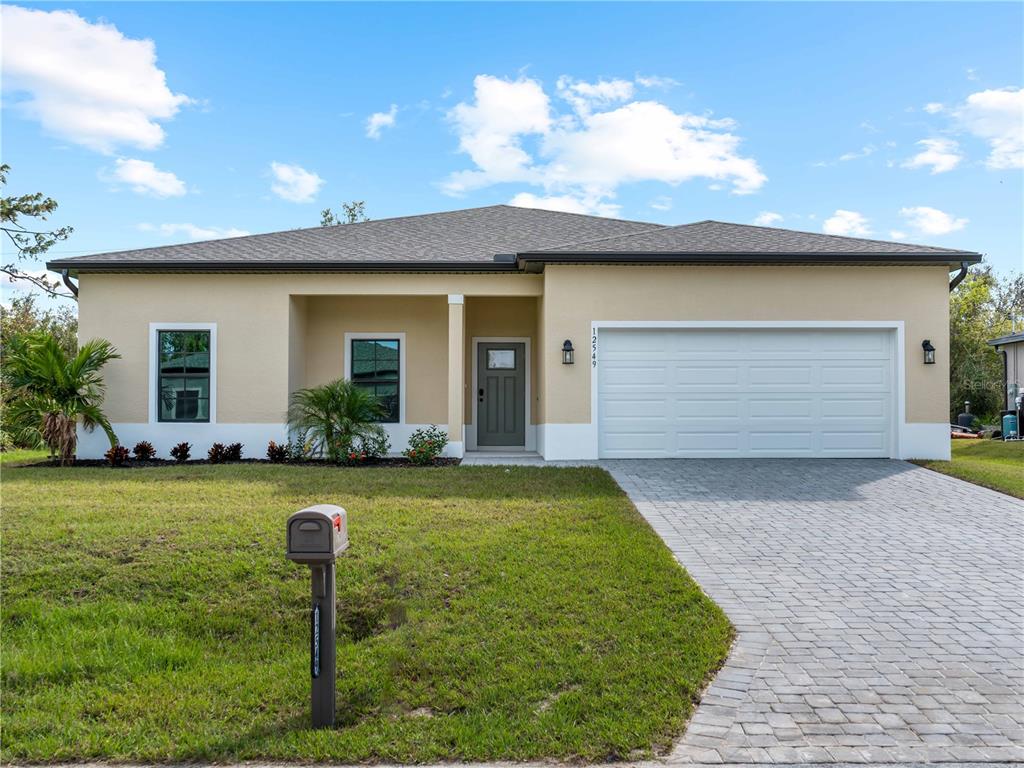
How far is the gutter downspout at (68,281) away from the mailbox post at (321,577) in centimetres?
1148

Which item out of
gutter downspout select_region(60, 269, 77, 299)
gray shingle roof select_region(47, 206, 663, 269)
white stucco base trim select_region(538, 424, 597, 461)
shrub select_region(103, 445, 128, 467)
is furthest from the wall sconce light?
gutter downspout select_region(60, 269, 77, 299)

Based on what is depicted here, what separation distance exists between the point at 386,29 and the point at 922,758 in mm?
13484

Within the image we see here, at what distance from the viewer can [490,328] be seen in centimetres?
1378

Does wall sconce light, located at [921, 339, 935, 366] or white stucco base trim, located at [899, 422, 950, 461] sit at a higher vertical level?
wall sconce light, located at [921, 339, 935, 366]

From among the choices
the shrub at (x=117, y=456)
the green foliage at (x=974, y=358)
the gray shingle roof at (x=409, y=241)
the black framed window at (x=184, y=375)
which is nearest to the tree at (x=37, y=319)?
the gray shingle roof at (x=409, y=241)

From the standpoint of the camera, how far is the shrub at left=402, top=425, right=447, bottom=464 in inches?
446

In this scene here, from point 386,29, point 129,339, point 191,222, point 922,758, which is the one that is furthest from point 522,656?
point 191,222

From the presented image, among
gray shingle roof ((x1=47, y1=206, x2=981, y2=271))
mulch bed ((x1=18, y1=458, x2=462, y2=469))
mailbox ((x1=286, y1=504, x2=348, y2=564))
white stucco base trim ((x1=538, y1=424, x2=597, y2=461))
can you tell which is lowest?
mulch bed ((x1=18, y1=458, x2=462, y2=469))

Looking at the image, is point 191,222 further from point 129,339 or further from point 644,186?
point 644,186

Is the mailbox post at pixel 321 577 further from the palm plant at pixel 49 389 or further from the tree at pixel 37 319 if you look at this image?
the tree at pixel 37 319

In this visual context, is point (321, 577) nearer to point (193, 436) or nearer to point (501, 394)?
point (193, 436)

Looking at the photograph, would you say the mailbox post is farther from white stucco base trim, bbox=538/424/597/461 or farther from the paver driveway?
white stucco base trim, bbox=538/424/597/461

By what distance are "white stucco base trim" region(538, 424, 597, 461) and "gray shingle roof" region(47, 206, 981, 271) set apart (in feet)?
9.74

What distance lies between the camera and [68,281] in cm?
1220
